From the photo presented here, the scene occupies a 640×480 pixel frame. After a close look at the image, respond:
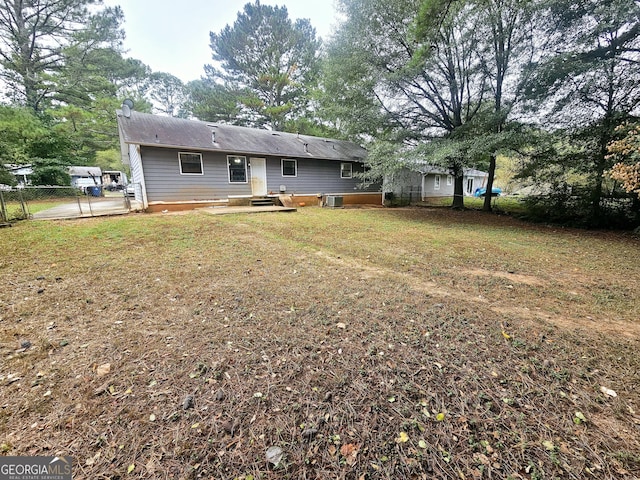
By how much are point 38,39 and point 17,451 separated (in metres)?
26.6

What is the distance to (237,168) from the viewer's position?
11.9 metres

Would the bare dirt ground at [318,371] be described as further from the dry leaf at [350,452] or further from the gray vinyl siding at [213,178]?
the gray vinyl siding at [213,178]

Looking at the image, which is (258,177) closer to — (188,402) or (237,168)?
(237,168)

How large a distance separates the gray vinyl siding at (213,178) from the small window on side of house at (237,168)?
0.60 feet

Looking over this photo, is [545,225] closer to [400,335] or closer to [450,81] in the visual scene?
[450,81]

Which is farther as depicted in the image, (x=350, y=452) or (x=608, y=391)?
(x=608, y=391)

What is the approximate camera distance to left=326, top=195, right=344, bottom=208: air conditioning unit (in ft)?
42.7

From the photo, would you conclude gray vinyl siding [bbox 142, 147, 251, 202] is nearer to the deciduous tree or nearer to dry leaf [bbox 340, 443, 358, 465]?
dry leaf [bbox 340, 443, 358, 465]

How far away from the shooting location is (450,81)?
36.8 feet

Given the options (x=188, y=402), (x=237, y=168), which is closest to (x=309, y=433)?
(x=188, y=402)

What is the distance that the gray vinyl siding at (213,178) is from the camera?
9.89 metres

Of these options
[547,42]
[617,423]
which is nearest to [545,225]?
[547,42]

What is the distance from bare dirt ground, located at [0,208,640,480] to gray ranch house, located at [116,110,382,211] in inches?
263

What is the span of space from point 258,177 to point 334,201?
3856 mm
